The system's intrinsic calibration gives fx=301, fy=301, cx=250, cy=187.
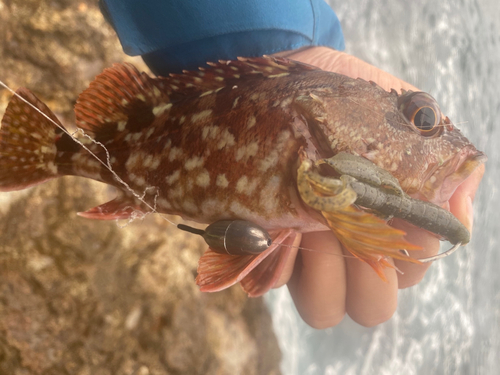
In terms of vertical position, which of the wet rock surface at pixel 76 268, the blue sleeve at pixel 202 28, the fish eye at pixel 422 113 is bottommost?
the wet rock surface at pixel 76 268

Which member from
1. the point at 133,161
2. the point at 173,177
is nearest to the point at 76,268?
the point at 133,161

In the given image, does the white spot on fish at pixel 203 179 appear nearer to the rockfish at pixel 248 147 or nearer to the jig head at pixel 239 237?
the rockfish at pixel 248 147

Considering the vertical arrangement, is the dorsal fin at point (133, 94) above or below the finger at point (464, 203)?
below

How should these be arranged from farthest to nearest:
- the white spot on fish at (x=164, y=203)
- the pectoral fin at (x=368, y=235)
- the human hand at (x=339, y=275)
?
1. the human hand at (x=339, y=275)
2. the white spot on fish at (x=164, y=203)
3. the pectoral fin at (x=368, y=235)

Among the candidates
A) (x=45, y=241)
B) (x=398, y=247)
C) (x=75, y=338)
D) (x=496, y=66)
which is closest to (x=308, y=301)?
(x=398, y=247)

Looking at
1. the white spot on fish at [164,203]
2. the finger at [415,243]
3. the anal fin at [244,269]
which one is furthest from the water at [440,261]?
the white spot on fish at [164,203]

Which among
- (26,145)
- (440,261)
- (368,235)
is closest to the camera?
(368,235)

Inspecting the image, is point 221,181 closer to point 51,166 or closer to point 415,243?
point 51,166
